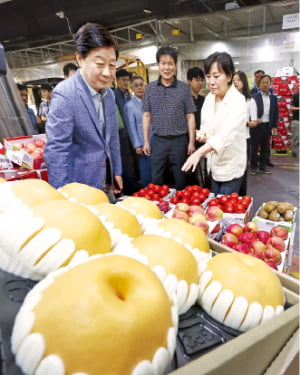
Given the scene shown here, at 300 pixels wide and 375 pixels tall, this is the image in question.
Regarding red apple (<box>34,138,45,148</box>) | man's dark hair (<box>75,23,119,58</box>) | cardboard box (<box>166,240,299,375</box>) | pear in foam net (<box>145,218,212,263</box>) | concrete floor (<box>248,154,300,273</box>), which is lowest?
concrete floor (<box>248,154,300,273</box>)

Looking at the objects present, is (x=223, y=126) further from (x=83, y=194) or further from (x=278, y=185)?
(x=278, y=185)

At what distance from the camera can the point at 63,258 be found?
500mm

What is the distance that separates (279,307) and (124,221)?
0.39m

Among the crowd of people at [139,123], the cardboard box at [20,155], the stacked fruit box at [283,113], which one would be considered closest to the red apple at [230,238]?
the crowd of people at [139,123]

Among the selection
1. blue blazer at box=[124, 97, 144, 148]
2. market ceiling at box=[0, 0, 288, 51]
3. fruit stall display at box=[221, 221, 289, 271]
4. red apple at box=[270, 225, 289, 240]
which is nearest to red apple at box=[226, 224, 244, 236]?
fruit stall display at box=[221, 221, 289, 271]

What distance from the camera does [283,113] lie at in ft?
25.1

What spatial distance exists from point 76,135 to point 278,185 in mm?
3980

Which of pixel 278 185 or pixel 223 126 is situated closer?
pixel 223 126

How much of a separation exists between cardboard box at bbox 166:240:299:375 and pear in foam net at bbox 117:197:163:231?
399 millimetres

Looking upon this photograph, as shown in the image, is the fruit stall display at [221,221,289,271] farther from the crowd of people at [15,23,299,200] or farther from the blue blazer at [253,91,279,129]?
the blue blazer at [253,91,279,129]

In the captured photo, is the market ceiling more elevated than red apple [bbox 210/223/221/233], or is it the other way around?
the market ceiling

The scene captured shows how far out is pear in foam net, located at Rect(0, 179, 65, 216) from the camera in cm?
60

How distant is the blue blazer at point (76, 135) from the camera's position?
162 cm

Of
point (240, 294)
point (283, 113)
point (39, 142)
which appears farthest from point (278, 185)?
point (240, 294)
